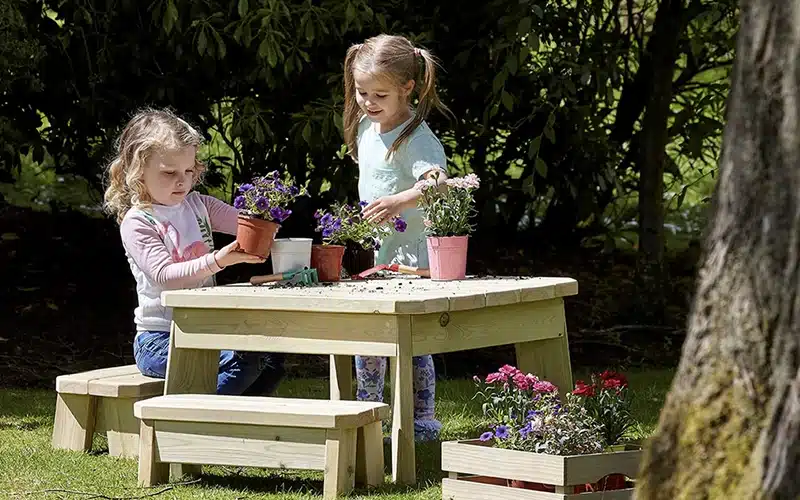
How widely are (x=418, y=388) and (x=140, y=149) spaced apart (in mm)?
1369

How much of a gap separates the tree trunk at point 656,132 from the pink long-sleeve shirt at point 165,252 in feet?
12.6

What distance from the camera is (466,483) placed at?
400 centimetres

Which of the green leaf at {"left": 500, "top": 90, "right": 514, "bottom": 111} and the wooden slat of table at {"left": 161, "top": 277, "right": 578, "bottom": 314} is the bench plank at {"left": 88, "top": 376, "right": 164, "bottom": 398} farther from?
the green leaf at {"left": 500, "top": 90, "right": 514, "bottom": 111}

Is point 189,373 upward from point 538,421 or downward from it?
upward

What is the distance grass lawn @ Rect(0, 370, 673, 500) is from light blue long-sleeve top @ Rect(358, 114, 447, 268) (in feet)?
2.37

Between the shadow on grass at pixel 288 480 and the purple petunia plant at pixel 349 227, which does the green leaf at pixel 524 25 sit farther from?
the shadow on grass at pixel 288 480

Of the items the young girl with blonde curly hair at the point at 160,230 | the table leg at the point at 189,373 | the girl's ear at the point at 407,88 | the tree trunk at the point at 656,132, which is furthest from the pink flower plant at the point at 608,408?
the tree trunk at the point at 656,132

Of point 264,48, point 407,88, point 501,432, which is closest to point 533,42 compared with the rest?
point 264,48

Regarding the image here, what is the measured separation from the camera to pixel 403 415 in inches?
168

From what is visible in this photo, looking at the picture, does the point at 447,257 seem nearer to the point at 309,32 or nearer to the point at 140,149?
the point at 140,149

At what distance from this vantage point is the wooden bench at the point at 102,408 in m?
4.89

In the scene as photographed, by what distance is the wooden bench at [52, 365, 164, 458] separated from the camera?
4.89 meters

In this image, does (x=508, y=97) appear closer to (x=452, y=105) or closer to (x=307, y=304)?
(x=452, y=105)

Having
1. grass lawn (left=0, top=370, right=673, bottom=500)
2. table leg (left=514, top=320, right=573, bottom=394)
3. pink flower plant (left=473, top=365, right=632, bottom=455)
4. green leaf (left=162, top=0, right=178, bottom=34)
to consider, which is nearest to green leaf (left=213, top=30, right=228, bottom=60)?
green leaf (left=162, top=0, right=178, bottom=34)
